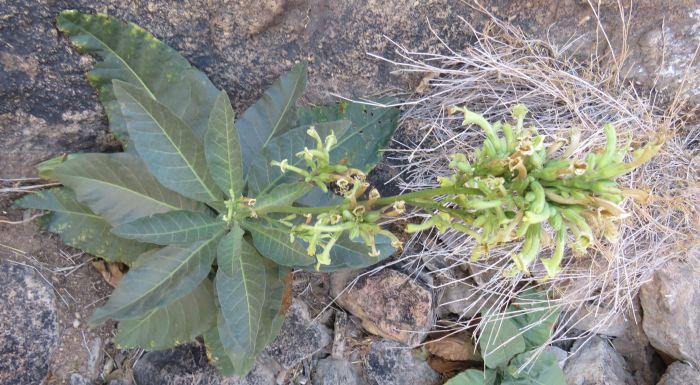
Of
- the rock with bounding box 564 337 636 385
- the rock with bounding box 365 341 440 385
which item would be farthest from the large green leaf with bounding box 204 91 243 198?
the rock with bounding box 564 337 636 385

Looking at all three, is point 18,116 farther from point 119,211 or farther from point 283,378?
point 283,378

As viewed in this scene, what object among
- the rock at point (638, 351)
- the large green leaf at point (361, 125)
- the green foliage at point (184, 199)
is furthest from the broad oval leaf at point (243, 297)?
the rock at point (638, 351)

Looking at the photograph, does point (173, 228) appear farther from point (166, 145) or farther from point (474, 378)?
point (474, 378)

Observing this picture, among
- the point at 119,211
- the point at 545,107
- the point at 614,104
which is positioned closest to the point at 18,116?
the point at 119,211

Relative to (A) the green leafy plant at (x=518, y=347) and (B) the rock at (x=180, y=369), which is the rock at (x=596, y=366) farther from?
(B) the rock at (x=180, y=369)

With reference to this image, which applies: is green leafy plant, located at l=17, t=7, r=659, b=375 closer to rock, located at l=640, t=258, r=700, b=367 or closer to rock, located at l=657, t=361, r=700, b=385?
rock, located at l=640, t=258, r=700, b=367

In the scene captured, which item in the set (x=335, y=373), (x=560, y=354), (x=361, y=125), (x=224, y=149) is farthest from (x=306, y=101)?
(x=560, y=354)
